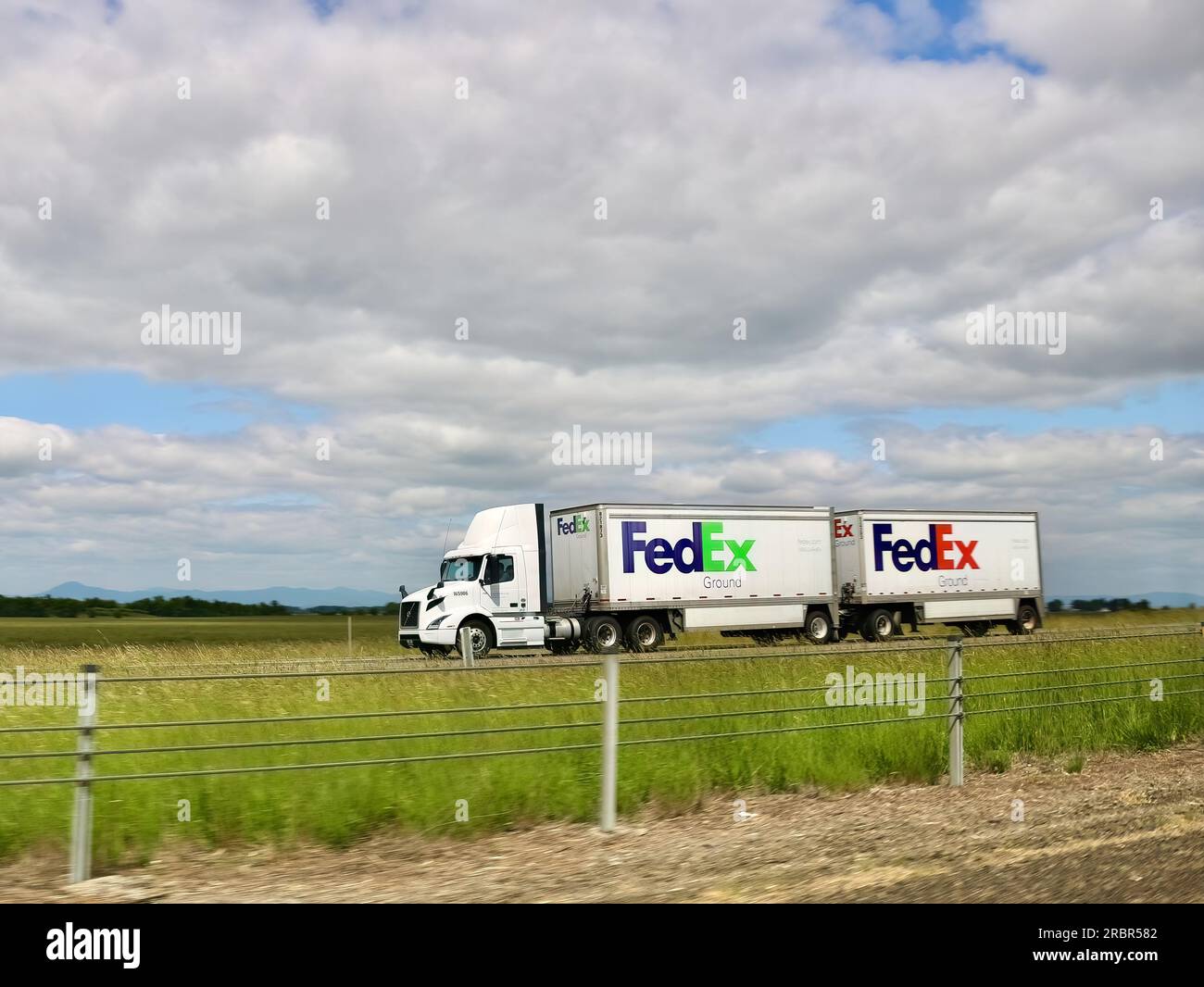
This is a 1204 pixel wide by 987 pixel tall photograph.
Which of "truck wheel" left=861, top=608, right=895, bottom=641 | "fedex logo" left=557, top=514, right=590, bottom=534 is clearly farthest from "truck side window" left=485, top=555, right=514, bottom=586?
"truck wheel" left=861, top=608, right=895, bottom=641

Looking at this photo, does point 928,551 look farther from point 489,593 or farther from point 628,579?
point 489,593

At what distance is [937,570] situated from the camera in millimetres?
34125

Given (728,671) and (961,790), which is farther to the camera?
(728,671)

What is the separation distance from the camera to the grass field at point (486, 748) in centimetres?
716

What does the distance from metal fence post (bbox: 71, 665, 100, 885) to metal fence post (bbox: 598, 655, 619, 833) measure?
135 inches

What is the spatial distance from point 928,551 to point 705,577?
8872 mm

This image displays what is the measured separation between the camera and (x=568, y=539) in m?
29.2

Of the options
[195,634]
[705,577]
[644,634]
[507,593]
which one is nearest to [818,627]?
[705,577]

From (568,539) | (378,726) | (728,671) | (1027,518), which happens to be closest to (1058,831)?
(378,726)

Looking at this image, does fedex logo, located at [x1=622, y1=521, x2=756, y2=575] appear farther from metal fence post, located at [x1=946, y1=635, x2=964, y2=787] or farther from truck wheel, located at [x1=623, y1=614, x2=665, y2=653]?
metal fence post, located at [x1=946, y1=635, x2=964, y2=787]
